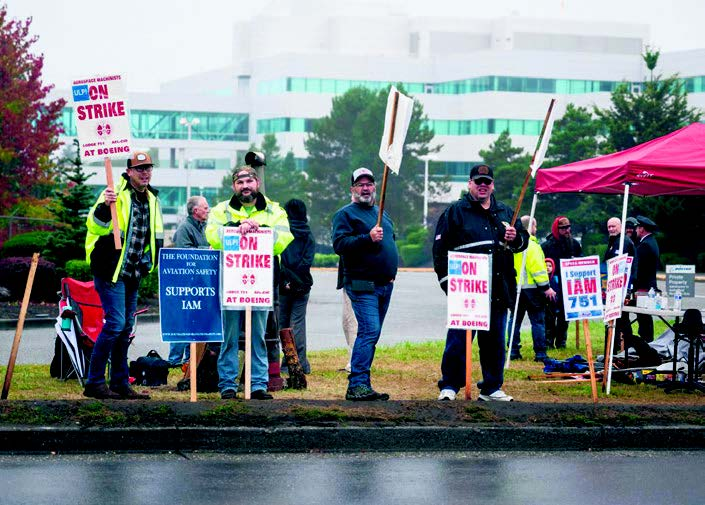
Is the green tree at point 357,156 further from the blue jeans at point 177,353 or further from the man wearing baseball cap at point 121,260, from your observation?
the man wearing baseball cap at point 121,260

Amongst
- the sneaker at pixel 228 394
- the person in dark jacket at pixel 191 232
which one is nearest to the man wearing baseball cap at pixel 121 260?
the sneaker at pixel 228 394

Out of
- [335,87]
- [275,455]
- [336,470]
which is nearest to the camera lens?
[336,470]

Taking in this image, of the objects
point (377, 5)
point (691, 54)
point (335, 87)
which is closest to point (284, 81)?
point (335, 87)

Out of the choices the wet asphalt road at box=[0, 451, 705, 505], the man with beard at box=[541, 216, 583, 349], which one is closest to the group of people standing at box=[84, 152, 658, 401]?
the wet asphalt road at box=[0, 451, 705, 505]

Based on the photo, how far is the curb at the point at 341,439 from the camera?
8953 millimetres

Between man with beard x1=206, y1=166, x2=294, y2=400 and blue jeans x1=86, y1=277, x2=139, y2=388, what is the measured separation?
0.81m

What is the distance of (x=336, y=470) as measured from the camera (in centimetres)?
848

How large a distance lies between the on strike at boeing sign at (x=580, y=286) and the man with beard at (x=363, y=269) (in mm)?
1854

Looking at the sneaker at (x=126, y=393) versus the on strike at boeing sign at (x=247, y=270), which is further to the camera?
the sneaker at (x=126, y=393)

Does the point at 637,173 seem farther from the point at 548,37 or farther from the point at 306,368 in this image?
the point at 548,37

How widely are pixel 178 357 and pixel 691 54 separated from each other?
83947mm

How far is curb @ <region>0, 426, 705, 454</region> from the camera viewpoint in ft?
29.4

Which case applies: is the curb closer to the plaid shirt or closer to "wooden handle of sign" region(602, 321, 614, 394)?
the plaid shirt

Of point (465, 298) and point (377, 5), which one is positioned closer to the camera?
point (465, 298)
